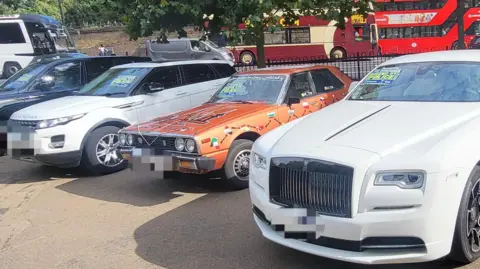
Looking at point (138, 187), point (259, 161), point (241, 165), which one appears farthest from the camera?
point (138, 187)

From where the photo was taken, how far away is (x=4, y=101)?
884cm

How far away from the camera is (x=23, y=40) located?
863 inches

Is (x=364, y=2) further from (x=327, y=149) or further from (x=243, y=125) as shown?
(x=327, y=149)

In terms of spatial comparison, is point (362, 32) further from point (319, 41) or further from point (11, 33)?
point (11, 33)

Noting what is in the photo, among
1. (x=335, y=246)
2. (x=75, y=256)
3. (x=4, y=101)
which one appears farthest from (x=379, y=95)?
(x=4, y=101)

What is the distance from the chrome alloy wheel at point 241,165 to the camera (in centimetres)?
611

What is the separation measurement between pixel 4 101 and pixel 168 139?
15.0 feet

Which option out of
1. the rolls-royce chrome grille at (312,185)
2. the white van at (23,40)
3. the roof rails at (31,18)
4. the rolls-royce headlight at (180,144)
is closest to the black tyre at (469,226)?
the rolls-royce chrome grille at (312,185)

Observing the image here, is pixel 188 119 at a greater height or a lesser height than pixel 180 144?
greater

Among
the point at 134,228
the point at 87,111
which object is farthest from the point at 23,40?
the point at 134,228

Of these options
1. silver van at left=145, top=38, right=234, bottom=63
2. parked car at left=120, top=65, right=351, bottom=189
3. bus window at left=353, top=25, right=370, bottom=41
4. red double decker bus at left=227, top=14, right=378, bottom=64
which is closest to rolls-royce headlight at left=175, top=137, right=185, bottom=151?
parked car at left=120, top=65, right=351, bottom=189

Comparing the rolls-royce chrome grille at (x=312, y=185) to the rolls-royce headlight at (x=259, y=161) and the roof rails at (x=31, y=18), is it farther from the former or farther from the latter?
the roof rails at (x=31, y=18)

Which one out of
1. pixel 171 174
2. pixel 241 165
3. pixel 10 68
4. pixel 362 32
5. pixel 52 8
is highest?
pixel 52 8

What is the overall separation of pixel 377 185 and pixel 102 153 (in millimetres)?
5417
